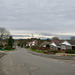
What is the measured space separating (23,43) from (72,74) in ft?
417

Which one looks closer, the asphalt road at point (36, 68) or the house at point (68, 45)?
the asphalt road at point (36, 68)

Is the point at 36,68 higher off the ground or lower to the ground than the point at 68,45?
lower

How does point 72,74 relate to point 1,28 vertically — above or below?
below

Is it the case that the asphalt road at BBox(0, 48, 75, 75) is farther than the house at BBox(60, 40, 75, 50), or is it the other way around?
the house at BBox(60, 40, 75, 50)

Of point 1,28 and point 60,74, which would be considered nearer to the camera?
point 60,74

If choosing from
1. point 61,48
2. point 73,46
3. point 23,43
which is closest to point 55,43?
point 61,48

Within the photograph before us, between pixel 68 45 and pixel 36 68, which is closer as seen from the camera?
pixel 36 68

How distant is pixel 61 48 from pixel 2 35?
151ft

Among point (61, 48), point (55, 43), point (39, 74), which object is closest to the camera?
point (39, 74)

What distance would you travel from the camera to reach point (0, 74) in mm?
8609

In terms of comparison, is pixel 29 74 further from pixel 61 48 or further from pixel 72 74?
pixel 61 48

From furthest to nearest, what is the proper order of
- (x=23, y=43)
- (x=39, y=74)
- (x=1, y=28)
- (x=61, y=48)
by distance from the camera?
(x=23, y=43) → (x=1, y=28) → (x=61, y=48) → (x=39, y=74)

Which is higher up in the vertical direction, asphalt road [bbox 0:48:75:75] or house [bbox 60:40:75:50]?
house [bbox 60:40:75:50]

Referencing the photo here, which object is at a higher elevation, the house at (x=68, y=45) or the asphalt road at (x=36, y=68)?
the house at (x=68, y=45)
